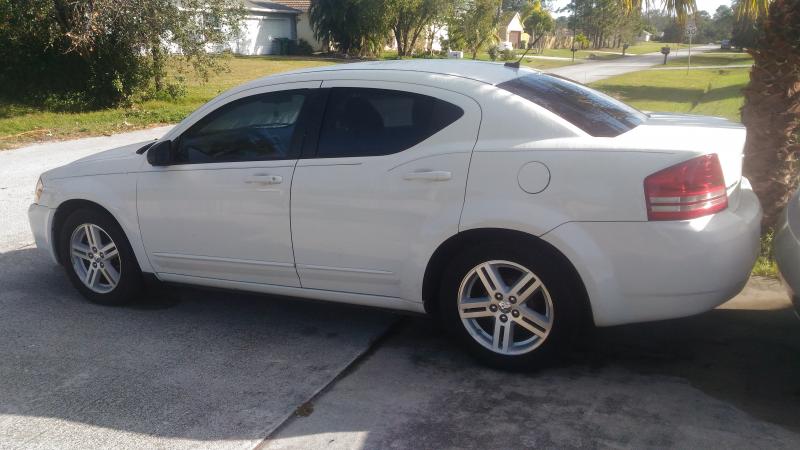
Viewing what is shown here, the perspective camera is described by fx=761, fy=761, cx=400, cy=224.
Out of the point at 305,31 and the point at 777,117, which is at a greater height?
the point at 305,31

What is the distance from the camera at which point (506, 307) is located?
4234mm

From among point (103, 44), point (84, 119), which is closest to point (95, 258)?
point (84, 119)

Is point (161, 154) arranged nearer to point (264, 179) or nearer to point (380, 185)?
point (264, 179)

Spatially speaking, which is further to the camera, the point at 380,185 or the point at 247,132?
the point at 247,132

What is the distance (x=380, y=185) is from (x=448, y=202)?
43 centimetres

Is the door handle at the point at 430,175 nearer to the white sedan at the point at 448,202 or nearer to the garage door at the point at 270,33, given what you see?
the white sedan at the point at 448,202

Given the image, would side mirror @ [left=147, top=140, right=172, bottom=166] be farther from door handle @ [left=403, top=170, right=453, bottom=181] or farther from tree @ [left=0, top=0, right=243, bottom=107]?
tree @ [left=0, top=0, right=243, bottom=107]

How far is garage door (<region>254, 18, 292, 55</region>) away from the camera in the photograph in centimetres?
4703

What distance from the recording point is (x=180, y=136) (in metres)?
5.16

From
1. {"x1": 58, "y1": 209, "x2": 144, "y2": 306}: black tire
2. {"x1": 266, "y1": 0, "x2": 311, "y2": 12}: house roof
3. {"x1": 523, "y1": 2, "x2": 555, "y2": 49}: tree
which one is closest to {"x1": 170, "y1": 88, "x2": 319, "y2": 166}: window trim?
{"x1": 58, "y1": 209, "x2": 144, "y2": 306}: black tire

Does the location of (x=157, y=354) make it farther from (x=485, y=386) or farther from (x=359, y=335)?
(x=485, y=386)

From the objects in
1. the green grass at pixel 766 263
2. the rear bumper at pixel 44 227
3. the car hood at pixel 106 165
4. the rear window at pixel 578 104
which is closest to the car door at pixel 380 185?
the rear window at pixel 578 104

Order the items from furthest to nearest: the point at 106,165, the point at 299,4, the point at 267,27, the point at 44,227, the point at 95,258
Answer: the point at 299,4 < the point at 267,27 < the point at 44,227 < the point at 95,258 < the point at 106,165

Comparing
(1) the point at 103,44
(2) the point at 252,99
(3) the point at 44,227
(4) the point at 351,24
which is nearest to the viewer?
(2) the point at 252,99
